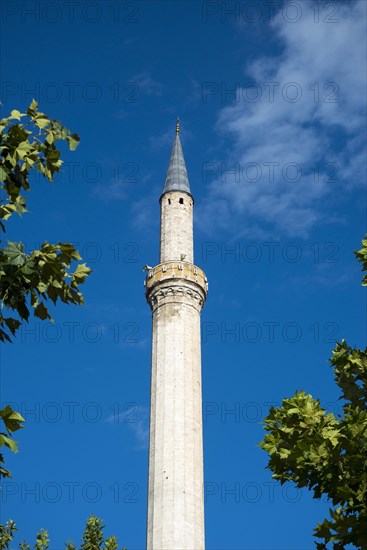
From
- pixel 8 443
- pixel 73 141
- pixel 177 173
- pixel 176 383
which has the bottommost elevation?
pixel 8 443

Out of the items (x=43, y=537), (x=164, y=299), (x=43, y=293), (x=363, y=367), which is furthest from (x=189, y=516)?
(x=43, y=293)

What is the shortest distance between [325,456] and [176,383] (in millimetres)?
21336

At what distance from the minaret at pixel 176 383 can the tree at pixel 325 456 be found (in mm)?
18162

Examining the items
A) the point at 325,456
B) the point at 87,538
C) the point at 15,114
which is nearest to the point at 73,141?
the point at 15,114

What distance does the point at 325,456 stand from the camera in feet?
38.5

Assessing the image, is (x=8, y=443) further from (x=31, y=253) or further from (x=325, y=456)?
(x=325, y=456)

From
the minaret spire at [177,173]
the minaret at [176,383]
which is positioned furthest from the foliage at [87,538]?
the minaret spire at [177,173]

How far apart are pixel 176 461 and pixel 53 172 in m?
23.6

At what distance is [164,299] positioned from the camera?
3584cm

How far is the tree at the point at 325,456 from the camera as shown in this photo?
11.4m

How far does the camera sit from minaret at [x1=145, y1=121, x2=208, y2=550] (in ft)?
99.0

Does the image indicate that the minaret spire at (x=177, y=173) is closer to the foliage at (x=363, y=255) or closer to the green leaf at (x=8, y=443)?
the foliage at (x=363, y=255)

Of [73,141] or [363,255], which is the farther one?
[363,255]

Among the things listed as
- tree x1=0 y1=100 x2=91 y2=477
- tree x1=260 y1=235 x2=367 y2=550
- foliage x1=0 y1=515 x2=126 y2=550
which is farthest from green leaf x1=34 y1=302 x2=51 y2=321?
foliage x1=0 y1=515 x2=126 y2=550
